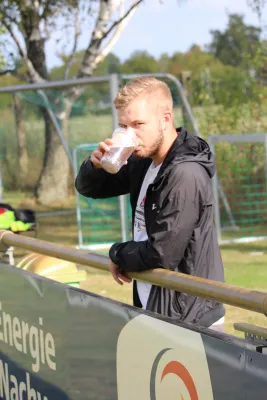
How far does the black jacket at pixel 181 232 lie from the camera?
9.34 feet

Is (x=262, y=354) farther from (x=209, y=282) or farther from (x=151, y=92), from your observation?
(x=151, y=92)

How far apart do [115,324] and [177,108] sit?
9718 mm

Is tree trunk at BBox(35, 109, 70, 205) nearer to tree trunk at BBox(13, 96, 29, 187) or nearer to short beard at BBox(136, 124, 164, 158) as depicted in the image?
tree trunk at BBox(13, 96, 29, 187)

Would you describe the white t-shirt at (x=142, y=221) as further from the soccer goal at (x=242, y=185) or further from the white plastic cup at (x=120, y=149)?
the soccer goal at (x=242, y=185)

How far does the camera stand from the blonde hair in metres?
3.05

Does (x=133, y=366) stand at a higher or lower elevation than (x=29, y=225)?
higher

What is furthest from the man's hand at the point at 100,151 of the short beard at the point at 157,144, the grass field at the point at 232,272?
the grass field at the point at 232,272

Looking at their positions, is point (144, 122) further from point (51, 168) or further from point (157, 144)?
point (51, 168)

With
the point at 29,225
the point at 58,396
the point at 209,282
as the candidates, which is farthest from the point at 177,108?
the point at 209,282

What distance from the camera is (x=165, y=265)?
2877mm

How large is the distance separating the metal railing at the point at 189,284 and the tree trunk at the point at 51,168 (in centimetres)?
1046

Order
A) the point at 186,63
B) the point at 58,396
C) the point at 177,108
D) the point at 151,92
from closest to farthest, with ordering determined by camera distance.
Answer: the point at 151,92 < the point at 58,396 < the point at 177,108 < the point at 186,63

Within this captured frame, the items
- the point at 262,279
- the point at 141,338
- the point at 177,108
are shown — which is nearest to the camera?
the point at 141,338

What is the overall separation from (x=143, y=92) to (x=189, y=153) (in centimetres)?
29
